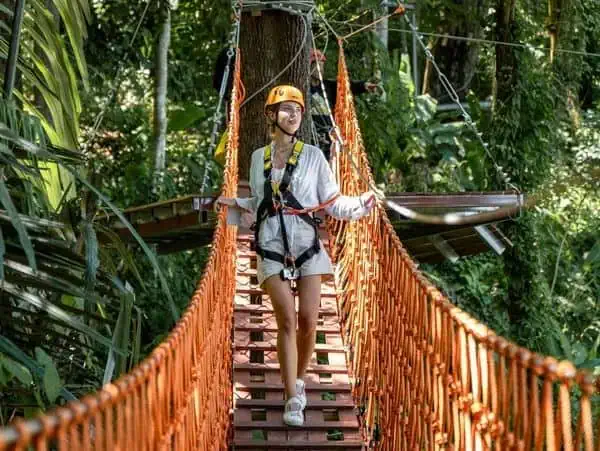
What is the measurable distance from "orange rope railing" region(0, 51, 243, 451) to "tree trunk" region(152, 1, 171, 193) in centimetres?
580

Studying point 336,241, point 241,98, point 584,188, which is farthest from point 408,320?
point 584,188

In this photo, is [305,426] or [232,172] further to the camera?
[232,172]

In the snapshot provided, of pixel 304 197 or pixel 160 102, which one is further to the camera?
pixel 160 102

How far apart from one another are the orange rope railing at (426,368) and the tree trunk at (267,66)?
0.66 m

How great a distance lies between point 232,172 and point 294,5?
1.46 metres

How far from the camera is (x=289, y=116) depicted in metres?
4.70

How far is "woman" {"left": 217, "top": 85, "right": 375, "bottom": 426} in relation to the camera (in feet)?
15.0

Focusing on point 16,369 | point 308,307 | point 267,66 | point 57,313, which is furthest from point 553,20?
point 16,369

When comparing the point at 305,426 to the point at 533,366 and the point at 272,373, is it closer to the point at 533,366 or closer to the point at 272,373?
the point at 272,373

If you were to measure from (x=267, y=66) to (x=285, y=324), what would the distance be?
2521 mm

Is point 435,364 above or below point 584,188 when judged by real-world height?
below

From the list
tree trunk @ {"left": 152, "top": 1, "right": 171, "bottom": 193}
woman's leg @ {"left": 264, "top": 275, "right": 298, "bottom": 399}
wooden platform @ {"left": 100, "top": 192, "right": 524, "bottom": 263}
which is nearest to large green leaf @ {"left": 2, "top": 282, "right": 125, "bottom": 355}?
woman's leg @ {"left": 264, "top": 275, "right": 298, "bottom": 399}

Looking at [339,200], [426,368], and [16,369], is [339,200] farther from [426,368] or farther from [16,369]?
[16,369]

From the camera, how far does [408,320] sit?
12.4ft
